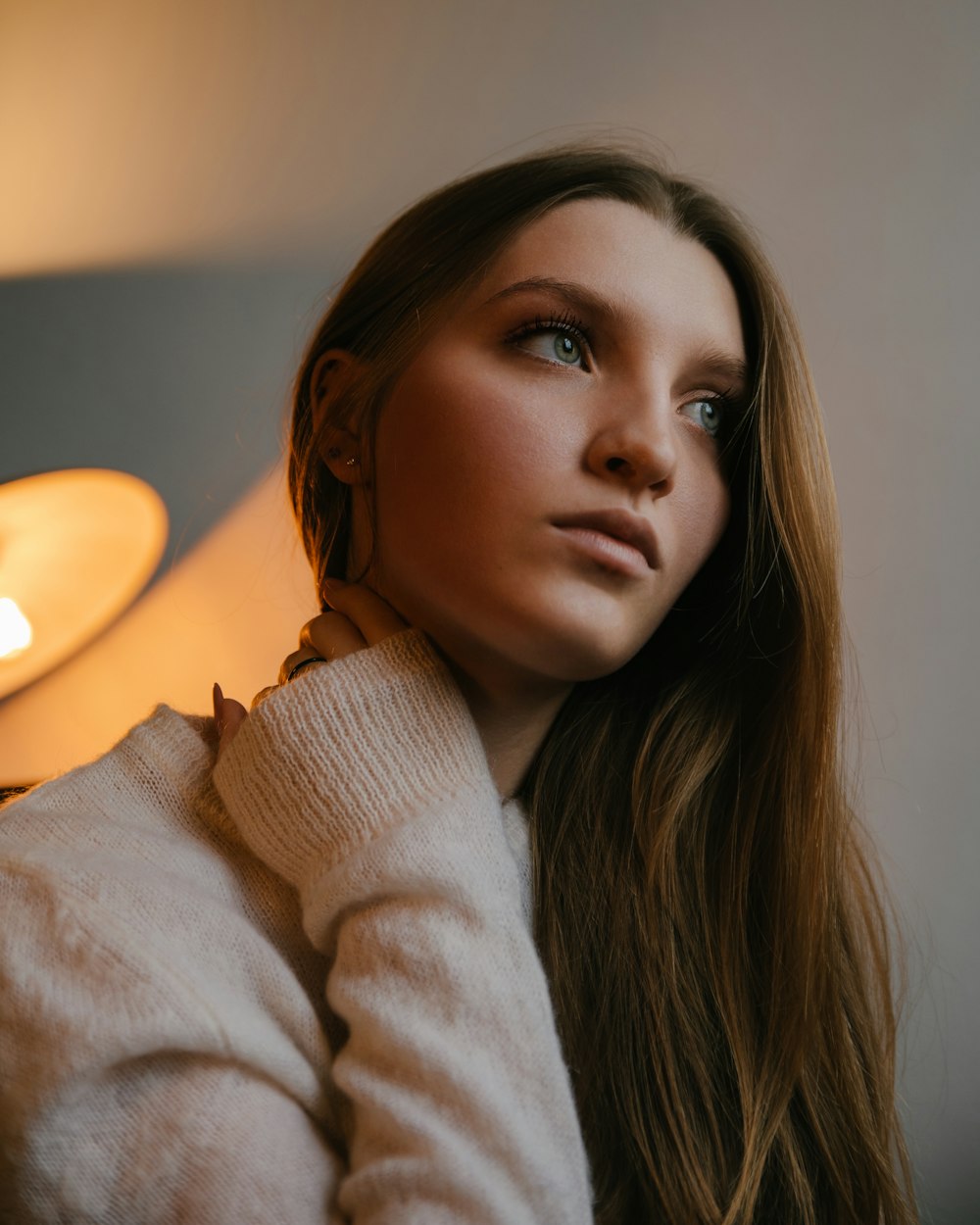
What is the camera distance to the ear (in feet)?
2.50

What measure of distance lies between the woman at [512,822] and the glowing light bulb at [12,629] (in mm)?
430

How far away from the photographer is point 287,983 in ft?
1.94

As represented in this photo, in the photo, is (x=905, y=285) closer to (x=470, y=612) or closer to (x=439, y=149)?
(x=439, y=149)

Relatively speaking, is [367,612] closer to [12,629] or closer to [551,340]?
[551,340]

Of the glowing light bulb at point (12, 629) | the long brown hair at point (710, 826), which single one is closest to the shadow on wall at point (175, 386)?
the glowing light bulb at point (12, 629)

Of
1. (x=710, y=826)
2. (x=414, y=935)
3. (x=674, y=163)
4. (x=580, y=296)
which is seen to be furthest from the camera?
(x=674, y=163)

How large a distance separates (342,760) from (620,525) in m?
→ 0.24

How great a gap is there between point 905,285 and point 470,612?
651 mm

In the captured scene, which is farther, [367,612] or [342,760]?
[367,612]

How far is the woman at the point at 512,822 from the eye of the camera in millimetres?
521

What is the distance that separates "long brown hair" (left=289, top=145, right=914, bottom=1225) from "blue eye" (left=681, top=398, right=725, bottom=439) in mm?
23

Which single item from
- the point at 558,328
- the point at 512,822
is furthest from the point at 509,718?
the point at 558,328

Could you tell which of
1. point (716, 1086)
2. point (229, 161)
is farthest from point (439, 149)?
point (716, 1086)

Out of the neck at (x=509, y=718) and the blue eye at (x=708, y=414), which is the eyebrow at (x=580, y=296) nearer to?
the blue eye at (x=708, y=414)
